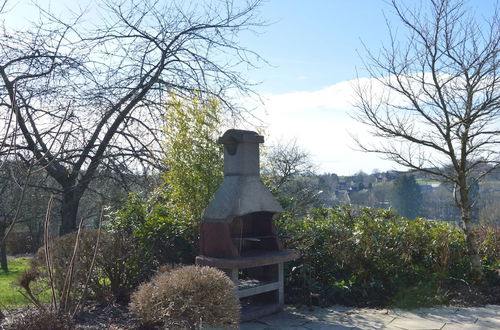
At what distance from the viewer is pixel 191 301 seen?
3711 mm

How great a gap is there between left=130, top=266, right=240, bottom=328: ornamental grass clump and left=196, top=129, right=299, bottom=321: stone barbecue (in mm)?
803

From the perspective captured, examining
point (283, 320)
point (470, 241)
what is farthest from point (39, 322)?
point (470, 241)

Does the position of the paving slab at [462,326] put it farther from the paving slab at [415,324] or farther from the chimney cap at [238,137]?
the chimney cap at [238,137]

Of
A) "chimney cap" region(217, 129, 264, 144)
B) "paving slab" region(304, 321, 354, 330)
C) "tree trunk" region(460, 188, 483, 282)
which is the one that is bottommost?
"paving slab" region(304, 321, 354, 330)

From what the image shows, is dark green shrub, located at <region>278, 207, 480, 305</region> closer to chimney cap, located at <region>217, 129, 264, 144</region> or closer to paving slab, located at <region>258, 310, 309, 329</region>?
paving slab, located at <region>258, 310, 309, 329</region>

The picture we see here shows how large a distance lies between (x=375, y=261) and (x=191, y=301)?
11.6 ft

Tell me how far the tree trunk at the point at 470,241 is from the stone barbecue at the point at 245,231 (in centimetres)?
287

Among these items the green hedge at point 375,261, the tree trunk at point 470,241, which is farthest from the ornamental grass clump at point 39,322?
the tree trunk at point 470,241

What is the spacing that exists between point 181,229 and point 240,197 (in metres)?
1.66

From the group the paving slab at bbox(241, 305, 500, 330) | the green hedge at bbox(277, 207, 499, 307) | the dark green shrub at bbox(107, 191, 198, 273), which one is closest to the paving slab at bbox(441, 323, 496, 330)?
the paving slab at bbox(241, 305, 500, 330)

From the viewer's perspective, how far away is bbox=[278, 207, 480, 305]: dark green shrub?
6.02 metres

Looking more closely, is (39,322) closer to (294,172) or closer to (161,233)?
(161,233)

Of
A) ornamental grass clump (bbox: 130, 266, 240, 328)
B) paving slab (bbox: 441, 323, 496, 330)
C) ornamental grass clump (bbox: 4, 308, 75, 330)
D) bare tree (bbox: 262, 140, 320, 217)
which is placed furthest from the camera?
bare tree (bbox: 262, 140, 320, 217)

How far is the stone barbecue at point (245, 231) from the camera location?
492 centimetres
